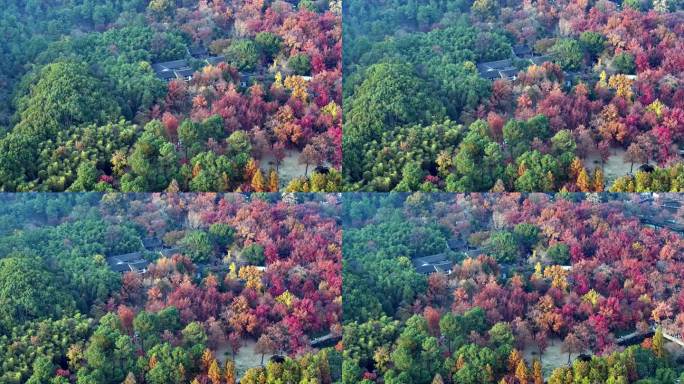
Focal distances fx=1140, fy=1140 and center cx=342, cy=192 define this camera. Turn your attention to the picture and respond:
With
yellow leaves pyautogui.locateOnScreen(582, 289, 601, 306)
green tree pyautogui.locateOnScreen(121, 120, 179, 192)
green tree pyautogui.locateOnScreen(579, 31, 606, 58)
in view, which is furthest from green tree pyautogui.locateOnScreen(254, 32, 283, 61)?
yellow leaves pyautogui.locateOnScreen(582, 289, 601, 306)

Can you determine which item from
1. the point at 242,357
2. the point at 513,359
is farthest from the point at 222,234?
the point at 513,359

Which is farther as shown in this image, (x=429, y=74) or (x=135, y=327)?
(x=429, y=74)

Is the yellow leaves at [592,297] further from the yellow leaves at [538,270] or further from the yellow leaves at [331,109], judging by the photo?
the yellow leaves at [331,109]

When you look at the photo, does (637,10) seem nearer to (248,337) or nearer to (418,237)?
(418,237)

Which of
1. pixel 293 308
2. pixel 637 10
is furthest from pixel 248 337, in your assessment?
pixel 637 10

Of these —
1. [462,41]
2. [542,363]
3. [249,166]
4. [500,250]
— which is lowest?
[542,363]

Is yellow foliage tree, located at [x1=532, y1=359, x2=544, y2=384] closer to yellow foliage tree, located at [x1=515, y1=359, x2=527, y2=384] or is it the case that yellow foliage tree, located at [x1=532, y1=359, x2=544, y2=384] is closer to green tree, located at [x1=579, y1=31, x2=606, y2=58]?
yellow foliage tree, located at [x1=515, y1=359, x2=527, y2=384]

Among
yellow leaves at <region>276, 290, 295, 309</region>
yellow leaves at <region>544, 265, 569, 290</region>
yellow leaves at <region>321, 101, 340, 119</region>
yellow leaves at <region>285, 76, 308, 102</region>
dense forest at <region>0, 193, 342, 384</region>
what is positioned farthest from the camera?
yellow leaves at <region>285, 76, 308, 102</region>
